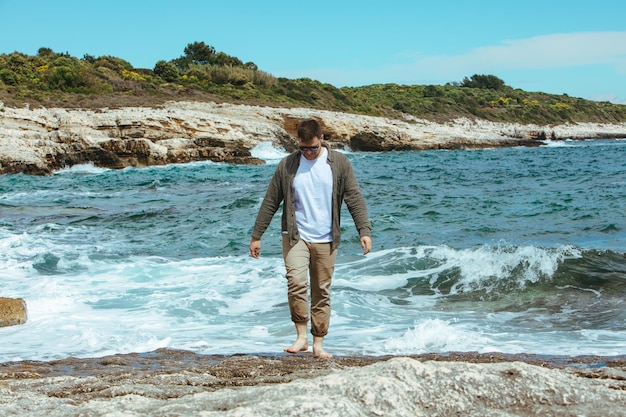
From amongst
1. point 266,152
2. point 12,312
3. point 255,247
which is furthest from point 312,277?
point 266,152

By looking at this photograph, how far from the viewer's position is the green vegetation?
4538 centimetres

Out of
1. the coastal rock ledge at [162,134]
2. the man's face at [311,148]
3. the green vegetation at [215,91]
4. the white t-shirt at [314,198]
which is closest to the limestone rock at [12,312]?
the white t-shirt at [314,198]

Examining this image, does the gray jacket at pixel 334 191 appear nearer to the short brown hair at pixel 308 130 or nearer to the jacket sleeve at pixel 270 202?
the jacket sleeve at pixel 270 202

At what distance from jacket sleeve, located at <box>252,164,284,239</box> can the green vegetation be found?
3632cm

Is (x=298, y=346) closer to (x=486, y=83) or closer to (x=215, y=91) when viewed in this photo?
(x=215, y=91)

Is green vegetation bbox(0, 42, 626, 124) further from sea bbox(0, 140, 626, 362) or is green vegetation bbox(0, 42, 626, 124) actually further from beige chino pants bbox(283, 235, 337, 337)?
beige chino pants bbox(283, 235, 337, 337)

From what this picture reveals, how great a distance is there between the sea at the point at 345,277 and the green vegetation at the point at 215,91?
25.5 meters

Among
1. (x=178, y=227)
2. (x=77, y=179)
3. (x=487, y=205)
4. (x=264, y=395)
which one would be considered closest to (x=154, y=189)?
(x=77, y=179)

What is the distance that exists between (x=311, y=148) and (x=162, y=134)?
34.4m

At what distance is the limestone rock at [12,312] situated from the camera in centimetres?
766

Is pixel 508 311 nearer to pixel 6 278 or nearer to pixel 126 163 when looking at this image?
pixel 6 278

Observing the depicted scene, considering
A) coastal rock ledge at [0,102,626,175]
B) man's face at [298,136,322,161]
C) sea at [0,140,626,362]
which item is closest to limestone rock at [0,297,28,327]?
sea at [0,140,626,362]

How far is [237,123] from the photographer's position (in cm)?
4206

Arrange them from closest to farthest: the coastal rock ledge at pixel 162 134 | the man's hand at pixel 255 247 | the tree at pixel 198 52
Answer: the man's hand at pixel 255 247, the coastal rock ledge at pixel 162 134, the tree at pixel 198 52
